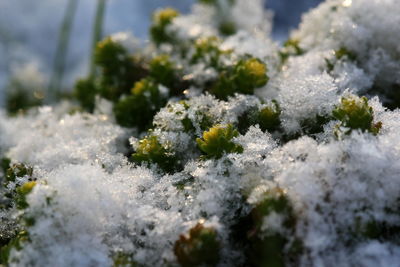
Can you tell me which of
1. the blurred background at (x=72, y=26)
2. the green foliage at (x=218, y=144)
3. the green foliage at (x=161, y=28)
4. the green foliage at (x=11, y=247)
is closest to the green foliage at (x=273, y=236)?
the green foliage at (x=218, y=144)

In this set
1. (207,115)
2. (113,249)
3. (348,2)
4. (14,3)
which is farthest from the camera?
(14,3)

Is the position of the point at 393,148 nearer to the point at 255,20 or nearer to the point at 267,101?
the point at 267,101

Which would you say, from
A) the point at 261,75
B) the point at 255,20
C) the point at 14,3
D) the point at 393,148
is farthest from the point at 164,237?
the point at 14,3

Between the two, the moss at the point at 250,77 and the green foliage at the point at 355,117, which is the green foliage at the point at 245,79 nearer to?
the moss at the point at 250,77

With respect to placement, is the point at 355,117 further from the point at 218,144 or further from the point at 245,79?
the point at 245,79

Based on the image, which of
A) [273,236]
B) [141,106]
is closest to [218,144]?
[273,236]

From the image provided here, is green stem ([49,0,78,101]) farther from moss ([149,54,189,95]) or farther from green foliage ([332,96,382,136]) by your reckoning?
green foliage ([332,96,382,136])
